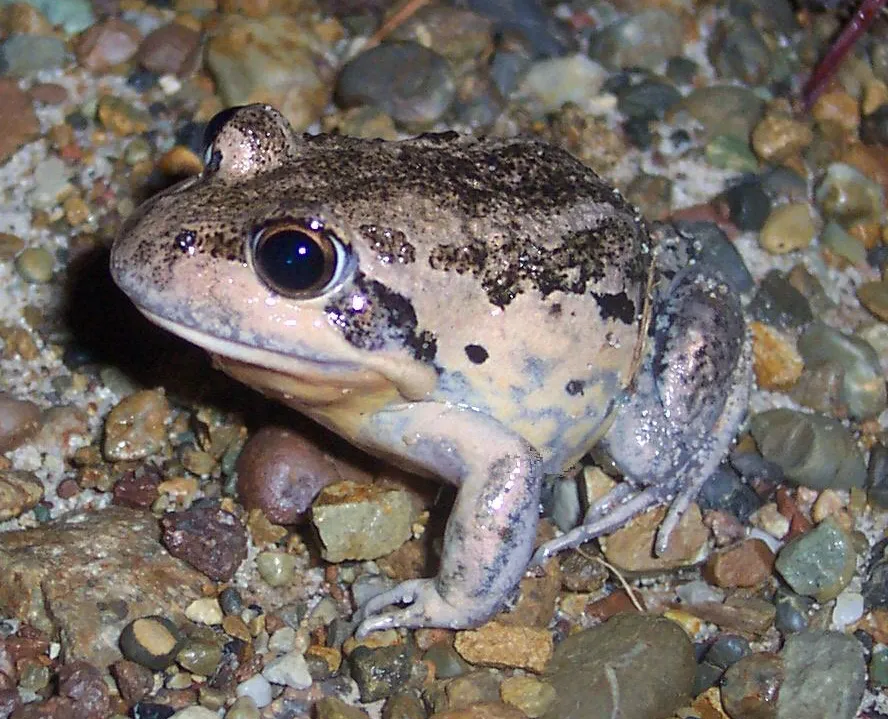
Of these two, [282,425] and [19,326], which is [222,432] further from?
[19,326]

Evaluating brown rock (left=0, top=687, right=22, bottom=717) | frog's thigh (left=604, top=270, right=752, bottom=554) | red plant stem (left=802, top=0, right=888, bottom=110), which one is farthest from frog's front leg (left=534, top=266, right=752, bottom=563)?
red plant stem (left=802, top=0, right=888, bottom=110)

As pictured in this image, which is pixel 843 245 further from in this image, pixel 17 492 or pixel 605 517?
pixel 17 492

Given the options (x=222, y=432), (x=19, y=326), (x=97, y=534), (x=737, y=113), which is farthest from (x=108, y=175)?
(x=737, y=113)

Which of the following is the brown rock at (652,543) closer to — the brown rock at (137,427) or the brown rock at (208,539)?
the brown rock at (208,539)

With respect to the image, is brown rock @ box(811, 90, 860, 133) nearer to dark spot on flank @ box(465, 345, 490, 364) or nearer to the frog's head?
dark spot on flank @ box(465, 345, 490, 364)

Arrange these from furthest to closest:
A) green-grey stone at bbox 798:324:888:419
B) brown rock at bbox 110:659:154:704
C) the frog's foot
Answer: green-grey stone at bbox 798:324:888:419 → the frog's foot → brown rock at bbox 110:659:154:704

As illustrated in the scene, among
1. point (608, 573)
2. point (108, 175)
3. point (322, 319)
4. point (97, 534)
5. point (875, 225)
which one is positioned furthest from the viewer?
point (875, 225)

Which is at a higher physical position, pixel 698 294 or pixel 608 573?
pixel 698 294
